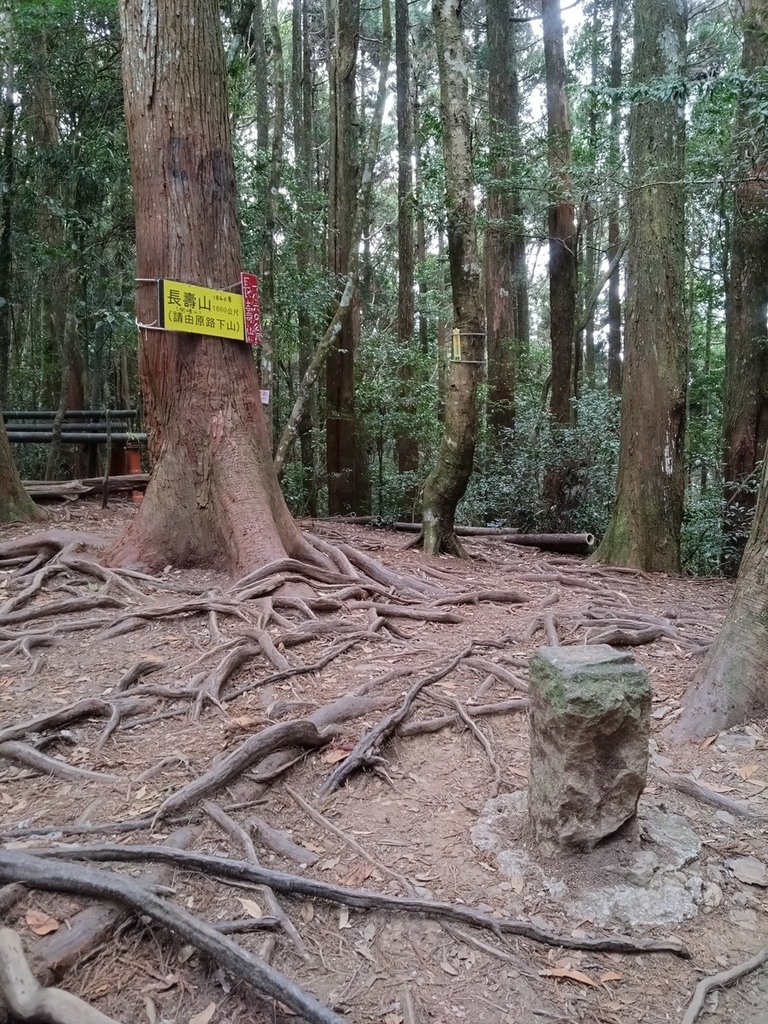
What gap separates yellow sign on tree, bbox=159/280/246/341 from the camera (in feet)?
17.9

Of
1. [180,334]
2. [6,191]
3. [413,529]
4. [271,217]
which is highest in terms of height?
[6,191]

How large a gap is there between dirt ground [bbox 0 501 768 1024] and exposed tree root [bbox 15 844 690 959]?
27 mm

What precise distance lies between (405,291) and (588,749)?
509 inches

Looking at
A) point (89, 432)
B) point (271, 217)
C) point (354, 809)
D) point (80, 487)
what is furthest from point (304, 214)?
point (354, 809)

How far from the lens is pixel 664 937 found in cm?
224

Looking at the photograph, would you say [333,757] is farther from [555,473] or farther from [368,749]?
[555,473]

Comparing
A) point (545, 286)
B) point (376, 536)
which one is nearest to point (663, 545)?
point (376, 536)

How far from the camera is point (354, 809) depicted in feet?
9.57

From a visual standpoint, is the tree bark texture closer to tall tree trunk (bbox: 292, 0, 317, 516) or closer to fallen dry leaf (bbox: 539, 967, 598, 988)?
tall tree trunk (bbox: 292, 0, 317, 516)

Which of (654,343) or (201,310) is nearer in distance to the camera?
(201,310)

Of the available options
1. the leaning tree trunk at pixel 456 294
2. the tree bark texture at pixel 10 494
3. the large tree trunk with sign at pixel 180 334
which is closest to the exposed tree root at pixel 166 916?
the large tree trunk with sign at pixel 180 334

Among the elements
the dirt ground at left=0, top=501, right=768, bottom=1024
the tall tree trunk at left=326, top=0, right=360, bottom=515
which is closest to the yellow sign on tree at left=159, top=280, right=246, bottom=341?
the dirt ground at left=0, top=501, right=768, bottom=1024

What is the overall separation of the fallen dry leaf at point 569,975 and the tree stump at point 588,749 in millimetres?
476

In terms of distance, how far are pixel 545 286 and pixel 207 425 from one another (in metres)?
24.0
